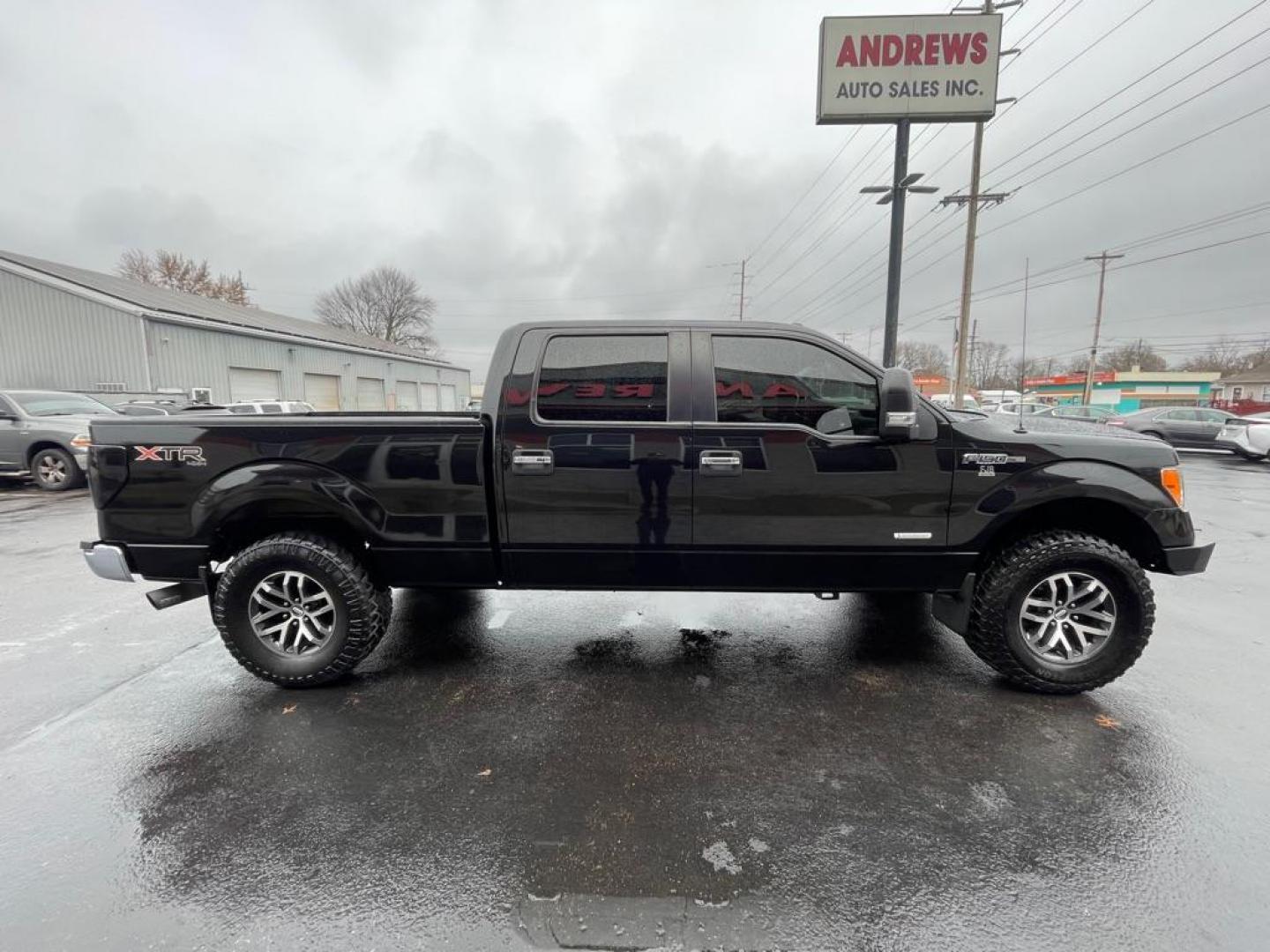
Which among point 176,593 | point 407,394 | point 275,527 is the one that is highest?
point 407,394

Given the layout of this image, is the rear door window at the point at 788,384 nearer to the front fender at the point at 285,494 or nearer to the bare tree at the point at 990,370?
the front fender at the point at 285,494

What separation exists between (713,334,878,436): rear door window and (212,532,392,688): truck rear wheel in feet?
7.43

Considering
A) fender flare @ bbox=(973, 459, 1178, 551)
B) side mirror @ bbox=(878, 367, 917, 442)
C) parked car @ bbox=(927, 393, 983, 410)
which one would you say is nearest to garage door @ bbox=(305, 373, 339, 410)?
parked car @ bbox=(927, 393, 983, 410)

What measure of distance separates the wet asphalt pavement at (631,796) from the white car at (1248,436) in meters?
16.4

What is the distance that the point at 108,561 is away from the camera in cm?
328

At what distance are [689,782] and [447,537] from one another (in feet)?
5.83

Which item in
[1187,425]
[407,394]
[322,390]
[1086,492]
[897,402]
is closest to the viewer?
[897,402]

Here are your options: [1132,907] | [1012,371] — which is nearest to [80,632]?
[1132,907]

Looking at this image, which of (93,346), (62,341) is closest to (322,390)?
(93,346)

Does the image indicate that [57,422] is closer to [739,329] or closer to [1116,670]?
[739,329]

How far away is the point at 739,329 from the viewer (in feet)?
10.9

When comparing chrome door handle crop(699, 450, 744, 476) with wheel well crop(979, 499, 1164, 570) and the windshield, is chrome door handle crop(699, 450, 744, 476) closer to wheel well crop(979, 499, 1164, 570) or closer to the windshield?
wheel well crop(979, 499, 1164, 570)

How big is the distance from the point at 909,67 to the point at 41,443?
18801 millimetres

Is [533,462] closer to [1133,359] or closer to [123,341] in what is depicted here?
[123,341]
